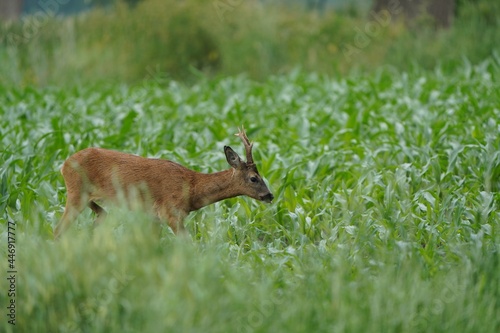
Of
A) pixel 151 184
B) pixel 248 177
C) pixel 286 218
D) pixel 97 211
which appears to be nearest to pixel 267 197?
pixel 248 177

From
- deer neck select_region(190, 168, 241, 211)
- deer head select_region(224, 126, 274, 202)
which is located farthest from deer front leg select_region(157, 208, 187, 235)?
deer head select_region(224, 126, 274, 202)

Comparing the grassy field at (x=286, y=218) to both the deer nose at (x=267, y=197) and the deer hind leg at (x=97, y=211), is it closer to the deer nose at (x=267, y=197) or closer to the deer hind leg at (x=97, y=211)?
the deer hind leg at (x=97, y=211)

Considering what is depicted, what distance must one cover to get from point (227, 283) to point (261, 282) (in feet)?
1.13

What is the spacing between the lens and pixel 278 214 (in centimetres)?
673

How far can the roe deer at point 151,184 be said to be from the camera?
19.0ft

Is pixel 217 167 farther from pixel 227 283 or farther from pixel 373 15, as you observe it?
pixel 373 15

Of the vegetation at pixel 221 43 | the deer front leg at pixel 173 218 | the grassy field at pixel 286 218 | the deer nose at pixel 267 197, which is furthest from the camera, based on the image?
the vegetation at pixel 221 43

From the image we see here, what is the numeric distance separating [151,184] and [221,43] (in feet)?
35.8

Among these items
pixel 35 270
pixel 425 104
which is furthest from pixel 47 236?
pixel 425 104

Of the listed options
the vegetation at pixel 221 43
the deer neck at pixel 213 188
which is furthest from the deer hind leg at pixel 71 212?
the vegetation at pixel 221 43

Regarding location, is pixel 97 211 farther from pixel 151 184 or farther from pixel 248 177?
pixel 248 177

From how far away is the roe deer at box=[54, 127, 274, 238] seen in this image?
5797 millimetres

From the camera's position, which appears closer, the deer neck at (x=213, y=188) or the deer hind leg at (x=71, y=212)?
the deer hind leg at (x=71, y=212)

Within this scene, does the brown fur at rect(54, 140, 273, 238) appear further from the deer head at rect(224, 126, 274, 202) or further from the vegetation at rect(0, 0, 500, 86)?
the vegetation at rect(0, 0, 500, 86)
